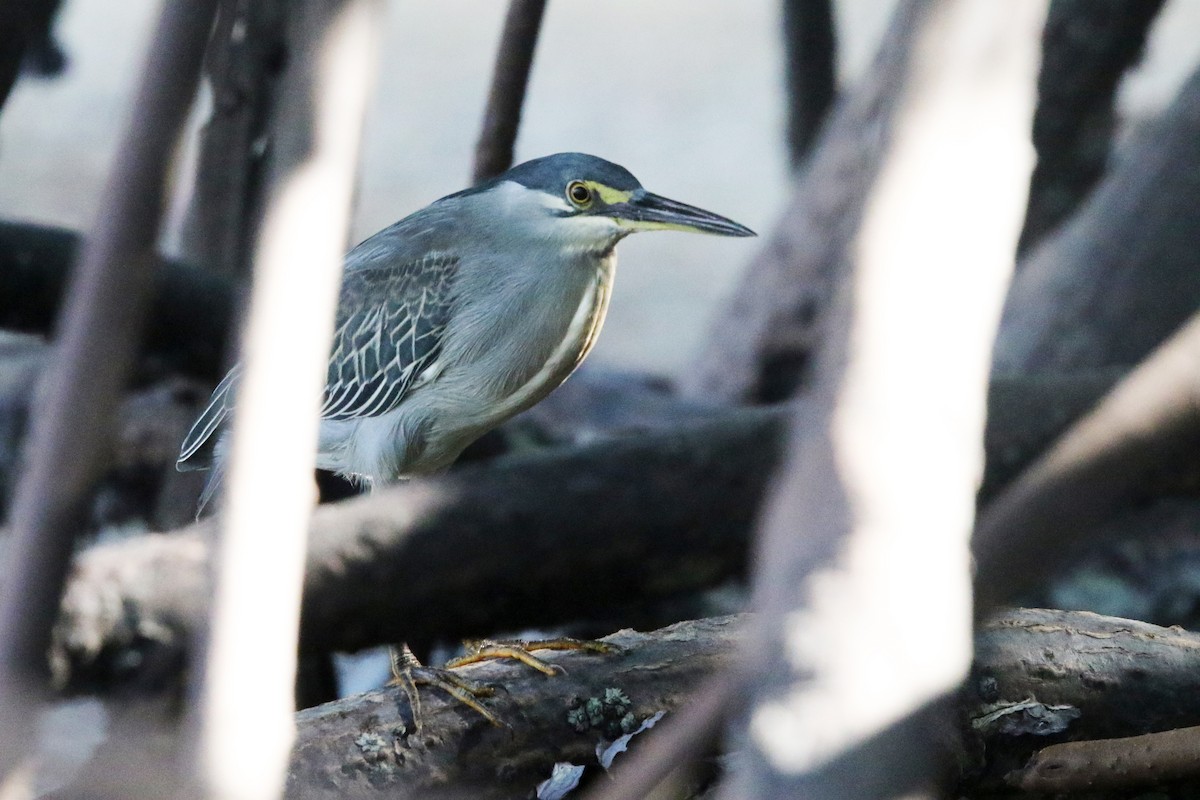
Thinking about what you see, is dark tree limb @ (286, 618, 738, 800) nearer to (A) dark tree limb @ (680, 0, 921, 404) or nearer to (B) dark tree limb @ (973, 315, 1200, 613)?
(B) dark tree limb @ (973, 315, 1200, 613)

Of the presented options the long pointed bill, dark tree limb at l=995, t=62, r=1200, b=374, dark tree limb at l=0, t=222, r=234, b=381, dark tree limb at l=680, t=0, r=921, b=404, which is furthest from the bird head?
dark tree limb at l=995, t=62, r=1200, b=374

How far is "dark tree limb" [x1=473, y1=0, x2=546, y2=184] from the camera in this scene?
1557 millimetres

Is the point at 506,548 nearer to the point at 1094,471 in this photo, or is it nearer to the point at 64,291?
the point at 64,291

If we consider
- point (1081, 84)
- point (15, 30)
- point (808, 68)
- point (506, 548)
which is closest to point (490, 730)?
point (506, 548)

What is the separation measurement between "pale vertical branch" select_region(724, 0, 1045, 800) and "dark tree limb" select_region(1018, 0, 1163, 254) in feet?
8.29

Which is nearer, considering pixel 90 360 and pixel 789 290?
pixel 90 360

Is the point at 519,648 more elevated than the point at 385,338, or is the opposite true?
the point at 385,338

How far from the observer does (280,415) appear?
594 millimetres

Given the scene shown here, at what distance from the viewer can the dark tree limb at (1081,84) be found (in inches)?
118

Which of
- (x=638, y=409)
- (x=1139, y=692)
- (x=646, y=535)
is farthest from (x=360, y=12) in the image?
(x=638, y=409)

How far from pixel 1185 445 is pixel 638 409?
2.56 meters

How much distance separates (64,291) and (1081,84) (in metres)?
2.33

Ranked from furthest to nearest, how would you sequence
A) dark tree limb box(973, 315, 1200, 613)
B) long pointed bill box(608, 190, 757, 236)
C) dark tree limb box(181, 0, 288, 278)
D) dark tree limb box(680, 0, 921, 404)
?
dark tree limb box(680, 0, 921, 404) < dark tree limb box(181, 0, 288, 278) < long pointed bill box(608, 190, 757, 236) < dark tree limb box(973, 315, 1200, 613)

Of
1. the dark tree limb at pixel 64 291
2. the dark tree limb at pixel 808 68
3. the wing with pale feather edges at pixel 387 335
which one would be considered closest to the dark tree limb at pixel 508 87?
the wing with pale feather edges at pixel 387 335
